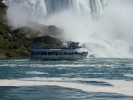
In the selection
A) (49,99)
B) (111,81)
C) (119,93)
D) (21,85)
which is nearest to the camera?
(49,99)

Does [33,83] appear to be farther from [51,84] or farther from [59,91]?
[59,91]

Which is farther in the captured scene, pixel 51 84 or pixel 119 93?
pixel 51 84

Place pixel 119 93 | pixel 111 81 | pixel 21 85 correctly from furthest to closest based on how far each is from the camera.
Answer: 1. pixel 111 81
2. pixel 21 85
3. pixel 119 93

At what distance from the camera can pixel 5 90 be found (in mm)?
77938

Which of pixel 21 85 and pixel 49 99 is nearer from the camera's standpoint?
pixel 49 99

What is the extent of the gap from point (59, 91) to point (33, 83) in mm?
12264

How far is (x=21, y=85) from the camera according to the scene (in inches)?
3339

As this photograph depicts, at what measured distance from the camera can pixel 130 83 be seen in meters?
88.8

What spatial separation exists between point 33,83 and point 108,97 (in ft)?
72.3

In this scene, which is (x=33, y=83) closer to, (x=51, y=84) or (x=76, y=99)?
(x=51, y=84)

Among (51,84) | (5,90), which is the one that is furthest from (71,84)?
(5,90)

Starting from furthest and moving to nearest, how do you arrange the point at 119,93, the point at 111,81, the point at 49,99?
the point at 111,81 → the point at 119,93 → the point at 49,99

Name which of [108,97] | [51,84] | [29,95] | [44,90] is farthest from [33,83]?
[108,97]

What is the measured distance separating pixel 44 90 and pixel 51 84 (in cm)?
880
